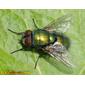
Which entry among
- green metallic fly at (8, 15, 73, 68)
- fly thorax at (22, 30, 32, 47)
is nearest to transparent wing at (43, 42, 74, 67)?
green metallic fly at (8, 15, 73, 68)

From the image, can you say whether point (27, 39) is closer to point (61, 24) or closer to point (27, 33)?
point (27, 33)
